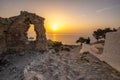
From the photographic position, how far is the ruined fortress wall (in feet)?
47.0

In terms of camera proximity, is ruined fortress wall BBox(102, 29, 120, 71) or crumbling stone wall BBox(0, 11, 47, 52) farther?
crumbling stone wall BBox(0, 11, 47, 52)

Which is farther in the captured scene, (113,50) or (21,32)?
(21,32)

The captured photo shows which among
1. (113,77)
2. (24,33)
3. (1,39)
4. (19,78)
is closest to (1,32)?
(1,39)

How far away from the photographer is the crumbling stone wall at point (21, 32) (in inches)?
742

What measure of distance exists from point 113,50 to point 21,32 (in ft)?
33.1

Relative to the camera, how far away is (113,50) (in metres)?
15.3

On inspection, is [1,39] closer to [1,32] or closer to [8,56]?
[1,32]

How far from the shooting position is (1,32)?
60.3 feet

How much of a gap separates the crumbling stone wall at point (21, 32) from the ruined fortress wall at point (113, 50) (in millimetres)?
7205

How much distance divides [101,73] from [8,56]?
31.7 ft

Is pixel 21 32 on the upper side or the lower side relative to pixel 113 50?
upper

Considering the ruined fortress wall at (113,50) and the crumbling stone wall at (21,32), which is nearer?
the ruined fortress wall at (113,50)

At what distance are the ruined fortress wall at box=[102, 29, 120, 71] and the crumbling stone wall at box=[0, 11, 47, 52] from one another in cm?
721

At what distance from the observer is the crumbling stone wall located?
1884cm
